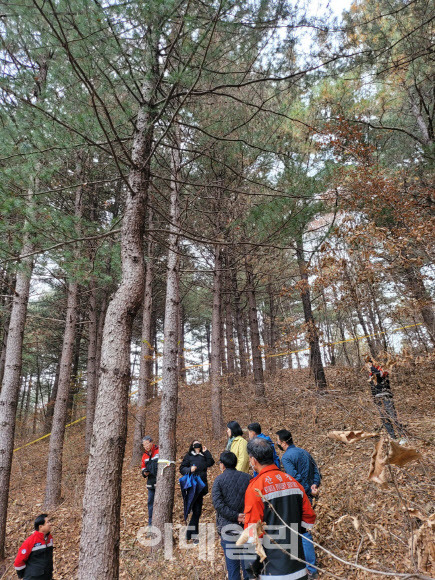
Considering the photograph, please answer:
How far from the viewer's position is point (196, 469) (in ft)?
17.4

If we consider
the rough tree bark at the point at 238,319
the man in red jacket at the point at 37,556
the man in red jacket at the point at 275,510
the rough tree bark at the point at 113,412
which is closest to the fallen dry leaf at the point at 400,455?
the man in red jacket at the point at 275,510

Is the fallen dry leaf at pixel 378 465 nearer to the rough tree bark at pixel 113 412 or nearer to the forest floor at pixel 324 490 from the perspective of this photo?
the forest floor at pixel 324 490

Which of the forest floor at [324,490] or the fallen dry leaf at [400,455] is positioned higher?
the fallen dry leaf at [400,455]

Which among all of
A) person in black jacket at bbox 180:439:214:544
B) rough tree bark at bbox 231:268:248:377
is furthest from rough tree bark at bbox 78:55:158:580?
rough tree bark at bbox 231:268:248:377

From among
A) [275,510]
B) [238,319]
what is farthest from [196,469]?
[238,319]

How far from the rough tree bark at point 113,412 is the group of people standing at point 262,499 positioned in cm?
121

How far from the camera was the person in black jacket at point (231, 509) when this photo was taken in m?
3.65

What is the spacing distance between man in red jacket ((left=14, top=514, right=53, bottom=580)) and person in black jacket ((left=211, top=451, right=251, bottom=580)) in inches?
101

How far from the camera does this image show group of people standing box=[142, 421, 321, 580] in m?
2.54

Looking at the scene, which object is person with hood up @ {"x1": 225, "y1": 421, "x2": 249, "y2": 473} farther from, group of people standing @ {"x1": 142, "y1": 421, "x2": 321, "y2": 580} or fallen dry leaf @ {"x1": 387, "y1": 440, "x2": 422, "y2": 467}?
fallen dry leaf @ {"x1": 387, "y1": 440, "x2": 422, "y2": 467}

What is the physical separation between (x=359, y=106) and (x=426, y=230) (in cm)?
589

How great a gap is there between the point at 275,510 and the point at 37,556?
12.9ft

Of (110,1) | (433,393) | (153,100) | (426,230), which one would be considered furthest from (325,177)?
(433,393)

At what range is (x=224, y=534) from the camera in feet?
12.2
